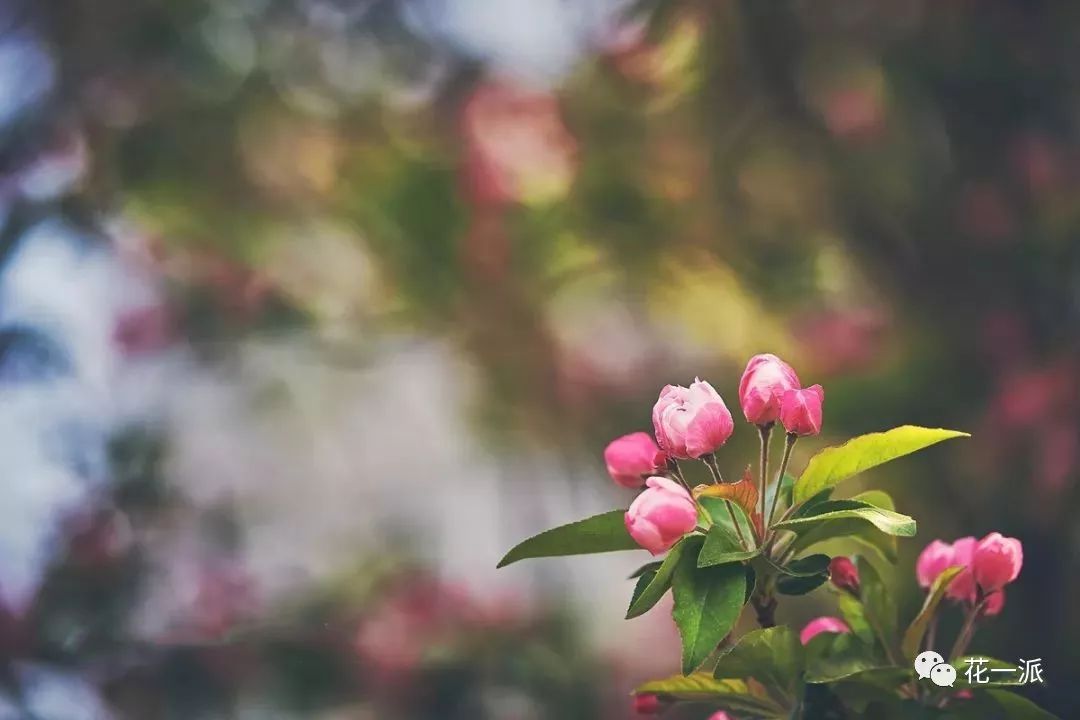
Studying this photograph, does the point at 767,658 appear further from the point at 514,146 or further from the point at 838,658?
the point at 514,146

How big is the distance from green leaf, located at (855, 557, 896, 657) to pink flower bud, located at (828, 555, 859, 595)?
10 mm

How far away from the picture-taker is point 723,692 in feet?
1.72

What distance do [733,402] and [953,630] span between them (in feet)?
1.04

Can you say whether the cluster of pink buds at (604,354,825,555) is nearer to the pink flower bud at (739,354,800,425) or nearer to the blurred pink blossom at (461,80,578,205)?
the pink flower bud at (739,354,800,425)

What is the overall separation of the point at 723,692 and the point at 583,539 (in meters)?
0.10

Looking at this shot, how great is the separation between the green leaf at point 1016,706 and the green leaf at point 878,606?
6cm

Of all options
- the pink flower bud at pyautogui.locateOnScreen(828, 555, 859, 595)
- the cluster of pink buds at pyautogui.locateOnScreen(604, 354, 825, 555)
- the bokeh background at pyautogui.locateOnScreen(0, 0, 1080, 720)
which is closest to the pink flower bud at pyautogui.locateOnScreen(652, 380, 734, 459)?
the cluster of pink buds at pyautogui.locateOnScreen(604, 354, 825, 555)

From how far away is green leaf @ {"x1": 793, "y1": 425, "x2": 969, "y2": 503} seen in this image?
507 mm

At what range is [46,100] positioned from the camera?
127 centimetres

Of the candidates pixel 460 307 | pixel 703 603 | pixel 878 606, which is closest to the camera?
pixel 703 603

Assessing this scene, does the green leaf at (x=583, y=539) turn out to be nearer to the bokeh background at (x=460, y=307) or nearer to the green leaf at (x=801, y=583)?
the green leaf at (x=801, y=583)

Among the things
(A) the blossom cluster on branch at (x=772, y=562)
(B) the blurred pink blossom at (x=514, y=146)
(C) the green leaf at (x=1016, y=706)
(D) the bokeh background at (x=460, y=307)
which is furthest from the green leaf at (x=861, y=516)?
(B) the blurred pink blossom at (x=514, y=146)

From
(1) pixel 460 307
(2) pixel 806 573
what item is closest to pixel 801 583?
(2) pixel 806 573

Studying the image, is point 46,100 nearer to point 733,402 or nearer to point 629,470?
point 733,402
